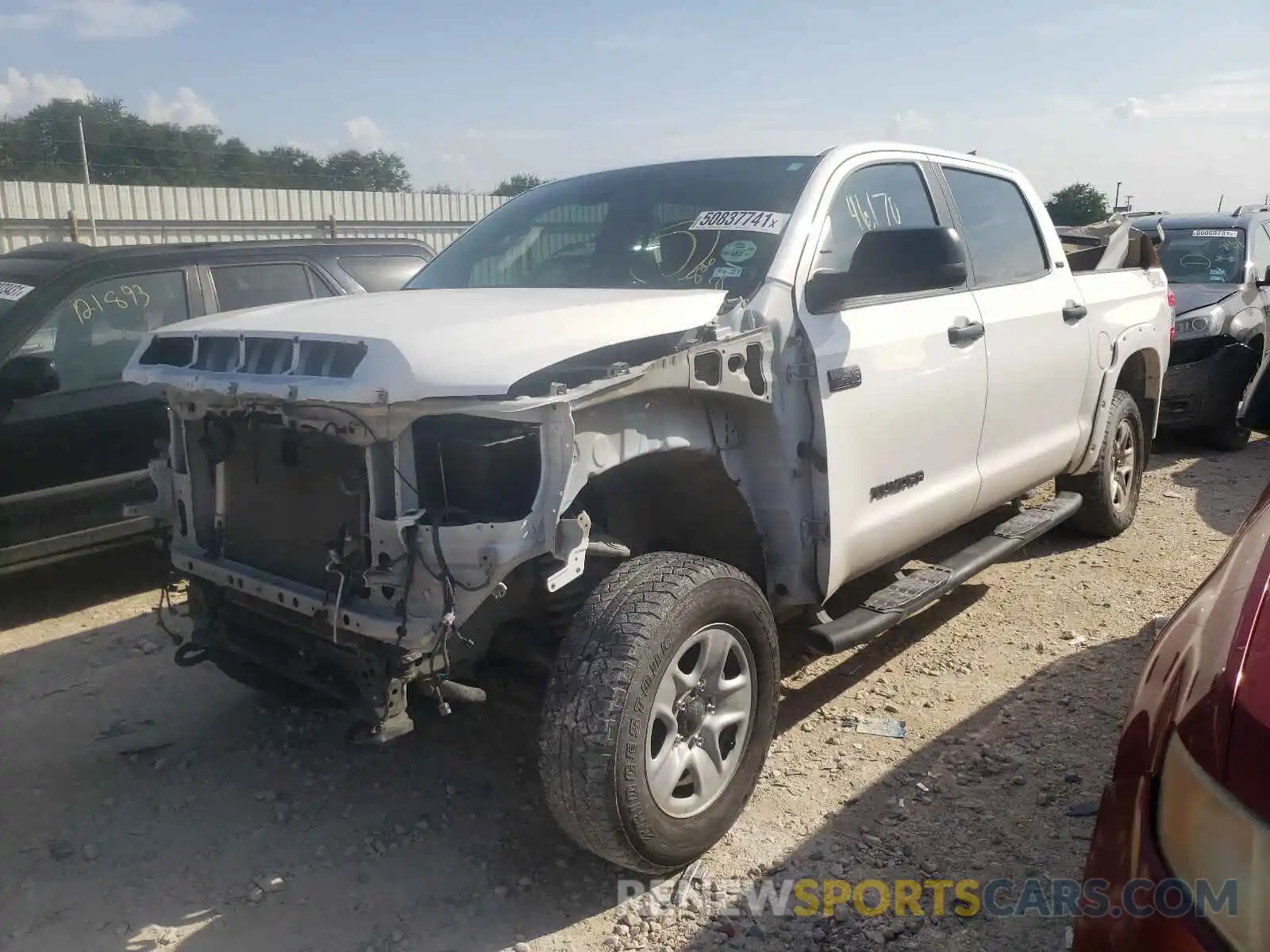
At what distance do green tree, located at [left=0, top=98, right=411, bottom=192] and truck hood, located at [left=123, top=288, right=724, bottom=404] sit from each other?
33.8 ft

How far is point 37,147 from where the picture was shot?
38.3ft

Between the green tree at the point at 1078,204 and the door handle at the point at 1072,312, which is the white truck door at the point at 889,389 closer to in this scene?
the door handle at the point at 1072,312

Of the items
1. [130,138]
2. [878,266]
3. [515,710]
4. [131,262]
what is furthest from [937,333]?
[130,138]

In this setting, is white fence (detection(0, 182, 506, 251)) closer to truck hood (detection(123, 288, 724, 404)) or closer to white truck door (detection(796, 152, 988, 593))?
white truck door (detection(796, 152, 988, 593))

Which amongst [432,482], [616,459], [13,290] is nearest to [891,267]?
[616,459]

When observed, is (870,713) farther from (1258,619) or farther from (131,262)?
(131,262)

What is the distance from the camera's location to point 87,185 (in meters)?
12.0

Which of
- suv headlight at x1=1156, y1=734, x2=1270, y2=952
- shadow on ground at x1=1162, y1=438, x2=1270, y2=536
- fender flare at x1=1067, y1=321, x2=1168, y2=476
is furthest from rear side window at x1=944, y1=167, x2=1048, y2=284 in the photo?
suv headlight at x1=1156, y1=734, x2=1270, y2=952

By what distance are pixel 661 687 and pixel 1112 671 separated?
233 cm

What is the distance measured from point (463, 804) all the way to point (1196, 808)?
7.75ft

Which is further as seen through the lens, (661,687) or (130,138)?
(130,138)

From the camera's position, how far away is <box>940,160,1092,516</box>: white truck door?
170 inches

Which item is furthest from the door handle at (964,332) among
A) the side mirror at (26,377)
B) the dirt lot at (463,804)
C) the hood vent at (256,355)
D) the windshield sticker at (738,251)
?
the side mirror at (26,377)

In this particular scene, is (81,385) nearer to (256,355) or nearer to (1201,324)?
(256,355)
